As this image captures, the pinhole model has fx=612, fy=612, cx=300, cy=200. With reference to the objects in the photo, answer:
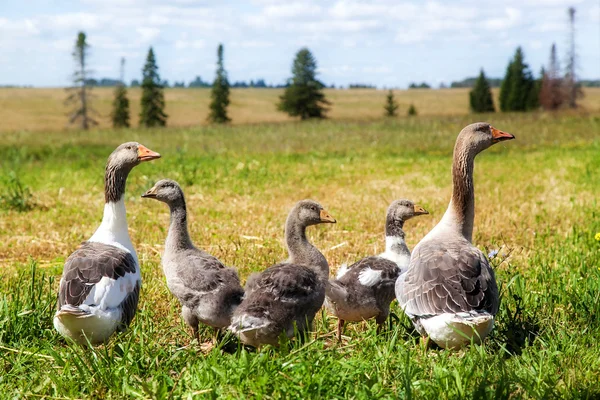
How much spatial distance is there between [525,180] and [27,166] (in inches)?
643

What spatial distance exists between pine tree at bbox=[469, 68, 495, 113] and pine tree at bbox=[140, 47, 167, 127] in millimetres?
55845

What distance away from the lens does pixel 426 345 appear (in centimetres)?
488

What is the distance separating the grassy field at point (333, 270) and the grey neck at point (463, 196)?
846 mm

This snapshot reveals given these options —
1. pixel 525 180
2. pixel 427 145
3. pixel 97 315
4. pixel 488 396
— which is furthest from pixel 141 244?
pixel 427 145

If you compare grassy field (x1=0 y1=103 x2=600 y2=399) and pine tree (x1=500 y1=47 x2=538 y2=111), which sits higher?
pine tree (x1=500 y1=47 x2=538 y2=111)

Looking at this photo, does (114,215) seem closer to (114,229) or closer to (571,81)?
(114,229)

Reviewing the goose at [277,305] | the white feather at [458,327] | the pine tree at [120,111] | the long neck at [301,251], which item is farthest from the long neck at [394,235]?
the pine tree at [120,111]

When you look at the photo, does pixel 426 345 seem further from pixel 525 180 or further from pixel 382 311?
pixel 525 180

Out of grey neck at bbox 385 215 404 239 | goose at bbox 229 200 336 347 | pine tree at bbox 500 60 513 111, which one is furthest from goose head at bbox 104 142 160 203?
pine tree at bbox 500 60 513 111

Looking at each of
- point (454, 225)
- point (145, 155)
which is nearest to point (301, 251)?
point (454, 225)

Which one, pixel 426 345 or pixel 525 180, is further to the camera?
pixel 525 180

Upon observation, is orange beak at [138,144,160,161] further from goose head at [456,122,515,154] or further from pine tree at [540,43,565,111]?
pine tree at [540,43,565,111]

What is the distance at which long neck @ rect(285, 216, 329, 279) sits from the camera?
577 centimetres

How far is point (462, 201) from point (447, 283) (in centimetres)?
111
